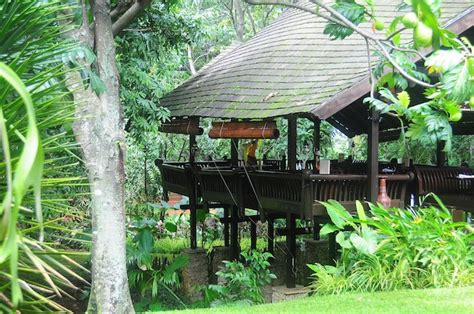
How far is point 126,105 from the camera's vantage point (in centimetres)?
795

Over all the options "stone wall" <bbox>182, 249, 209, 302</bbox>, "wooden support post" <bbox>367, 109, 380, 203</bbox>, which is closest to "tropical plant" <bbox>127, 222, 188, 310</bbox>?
"stone wall" <bbox>182, 249, 209, 302</bbox>

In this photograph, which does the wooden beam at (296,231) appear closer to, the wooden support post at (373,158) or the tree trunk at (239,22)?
the wooden support post at (373,158)

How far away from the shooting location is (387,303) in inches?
222

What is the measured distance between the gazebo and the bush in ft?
1.35

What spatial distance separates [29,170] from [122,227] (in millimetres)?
4887

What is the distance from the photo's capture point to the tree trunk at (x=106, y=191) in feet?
17.7

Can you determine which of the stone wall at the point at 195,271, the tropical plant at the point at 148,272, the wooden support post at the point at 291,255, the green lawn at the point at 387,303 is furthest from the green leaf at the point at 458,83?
the stone wall at the point at 195,271

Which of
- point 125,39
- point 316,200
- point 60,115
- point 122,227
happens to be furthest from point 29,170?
point 125,39

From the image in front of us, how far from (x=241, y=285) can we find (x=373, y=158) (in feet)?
8.96

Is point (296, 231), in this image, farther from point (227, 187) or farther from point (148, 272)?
point (148, 272)

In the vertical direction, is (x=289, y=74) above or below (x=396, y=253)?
above

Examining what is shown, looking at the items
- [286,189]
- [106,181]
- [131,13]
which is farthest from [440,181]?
[106,181]

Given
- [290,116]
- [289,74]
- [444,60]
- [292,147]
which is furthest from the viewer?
[289,74]

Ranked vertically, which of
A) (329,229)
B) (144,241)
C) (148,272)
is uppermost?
(329,229)
